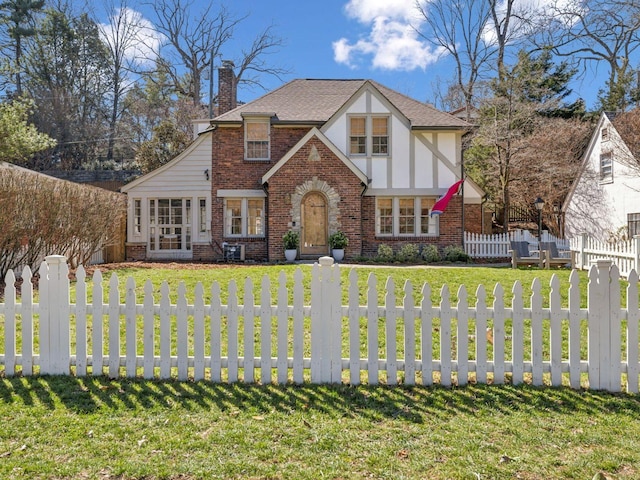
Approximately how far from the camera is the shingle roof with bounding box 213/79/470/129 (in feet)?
53.8

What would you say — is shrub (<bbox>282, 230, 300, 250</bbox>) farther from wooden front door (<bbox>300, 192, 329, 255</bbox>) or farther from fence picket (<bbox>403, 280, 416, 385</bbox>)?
fence picket (<bbox>403, 280, 416, 385</bbox>)

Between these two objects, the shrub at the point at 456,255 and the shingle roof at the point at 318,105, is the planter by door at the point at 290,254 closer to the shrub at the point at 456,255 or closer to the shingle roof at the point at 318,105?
the shingle roof at the point at 318,105

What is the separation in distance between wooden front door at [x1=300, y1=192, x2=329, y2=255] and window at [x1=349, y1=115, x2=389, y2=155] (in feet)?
7.74

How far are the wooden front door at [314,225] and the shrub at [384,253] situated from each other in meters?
1.85

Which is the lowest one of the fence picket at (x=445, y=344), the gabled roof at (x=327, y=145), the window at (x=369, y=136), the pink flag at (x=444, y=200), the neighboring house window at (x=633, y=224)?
the fence picket at (x=445, y=344)

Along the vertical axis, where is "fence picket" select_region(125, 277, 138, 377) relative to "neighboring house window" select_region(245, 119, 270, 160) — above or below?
below

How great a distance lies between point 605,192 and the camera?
18.5 m

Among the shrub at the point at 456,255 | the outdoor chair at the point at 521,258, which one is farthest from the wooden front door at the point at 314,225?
the outdoor chair at the point at 521,258

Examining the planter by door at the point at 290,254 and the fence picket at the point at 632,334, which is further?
the planter by door at the point at 290,254

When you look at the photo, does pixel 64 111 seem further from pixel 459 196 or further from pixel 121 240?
pixel 459 196

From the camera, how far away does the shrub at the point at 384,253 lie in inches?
584

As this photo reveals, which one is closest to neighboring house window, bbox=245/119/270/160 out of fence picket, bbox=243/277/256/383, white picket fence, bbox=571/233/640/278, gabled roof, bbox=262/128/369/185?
gabled roof, bbox=262/128/369/185

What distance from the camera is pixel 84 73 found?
3023 centimetres

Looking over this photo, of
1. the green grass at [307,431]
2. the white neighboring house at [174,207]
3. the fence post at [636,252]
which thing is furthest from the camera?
the white neighboring house at [174,207]
